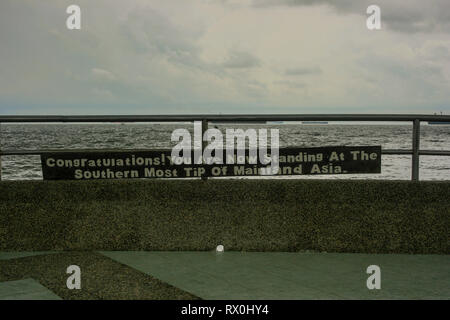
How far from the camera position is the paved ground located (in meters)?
4.01

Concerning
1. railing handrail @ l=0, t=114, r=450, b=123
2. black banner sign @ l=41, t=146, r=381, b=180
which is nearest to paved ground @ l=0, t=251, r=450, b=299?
black banner sign @ l=41, t=146, r=381, b=180

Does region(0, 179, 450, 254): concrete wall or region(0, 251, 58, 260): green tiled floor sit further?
region(0, 179, 450, 254): concrete wall

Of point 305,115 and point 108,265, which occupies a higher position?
point 305,115

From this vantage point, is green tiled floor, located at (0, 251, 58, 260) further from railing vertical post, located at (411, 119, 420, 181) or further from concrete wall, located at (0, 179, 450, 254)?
railing vertical post, located at (411, 119, 420, 181)

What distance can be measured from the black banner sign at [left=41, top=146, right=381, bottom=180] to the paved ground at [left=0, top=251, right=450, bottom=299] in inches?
39.5

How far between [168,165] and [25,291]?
7.63 feet

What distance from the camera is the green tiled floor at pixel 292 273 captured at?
403 centimetres

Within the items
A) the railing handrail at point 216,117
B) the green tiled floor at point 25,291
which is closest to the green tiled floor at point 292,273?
the green tiled floor at point 25,291

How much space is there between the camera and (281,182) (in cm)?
574

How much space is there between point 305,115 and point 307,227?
1.39 meters

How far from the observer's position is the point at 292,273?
4.61 meters

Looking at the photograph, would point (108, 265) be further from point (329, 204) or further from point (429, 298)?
point (429, 298)

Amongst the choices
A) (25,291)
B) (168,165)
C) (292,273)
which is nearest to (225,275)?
(292,273)

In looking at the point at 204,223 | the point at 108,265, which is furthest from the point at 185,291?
the point at 204,223
